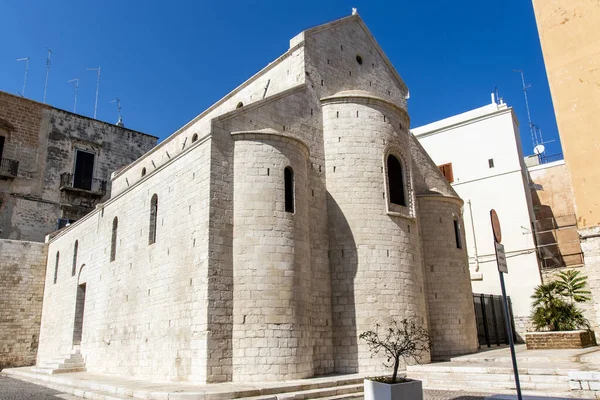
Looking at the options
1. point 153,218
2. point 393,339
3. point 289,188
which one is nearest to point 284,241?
point 289,188

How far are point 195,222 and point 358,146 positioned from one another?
552 cm

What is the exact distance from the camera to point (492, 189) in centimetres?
2277

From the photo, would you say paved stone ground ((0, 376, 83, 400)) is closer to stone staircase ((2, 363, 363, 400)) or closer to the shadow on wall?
stone staircase ((2, 363, 363, 400))

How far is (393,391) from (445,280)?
958 centimetres

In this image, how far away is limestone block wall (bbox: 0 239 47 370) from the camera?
1995 cm

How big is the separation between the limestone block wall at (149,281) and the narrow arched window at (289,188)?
Answer: 2.13 metres

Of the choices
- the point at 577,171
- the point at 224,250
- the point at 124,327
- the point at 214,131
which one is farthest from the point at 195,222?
the point at 577,171

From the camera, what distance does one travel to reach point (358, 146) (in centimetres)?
1441

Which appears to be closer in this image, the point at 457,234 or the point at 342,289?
the point at 342,289

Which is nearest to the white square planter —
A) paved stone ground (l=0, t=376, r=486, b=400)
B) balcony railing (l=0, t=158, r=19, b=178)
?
paved stone ground (l=0, t=376, r=486, b=400)

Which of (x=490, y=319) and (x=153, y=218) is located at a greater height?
(x=153, y=218)

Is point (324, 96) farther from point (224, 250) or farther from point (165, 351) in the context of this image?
point (165, 351)

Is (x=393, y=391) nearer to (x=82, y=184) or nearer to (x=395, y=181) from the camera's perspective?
(x=395, y=181)

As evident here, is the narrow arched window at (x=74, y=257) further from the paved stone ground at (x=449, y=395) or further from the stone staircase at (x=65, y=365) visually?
the paved stone ground at (x=449, y=395)
